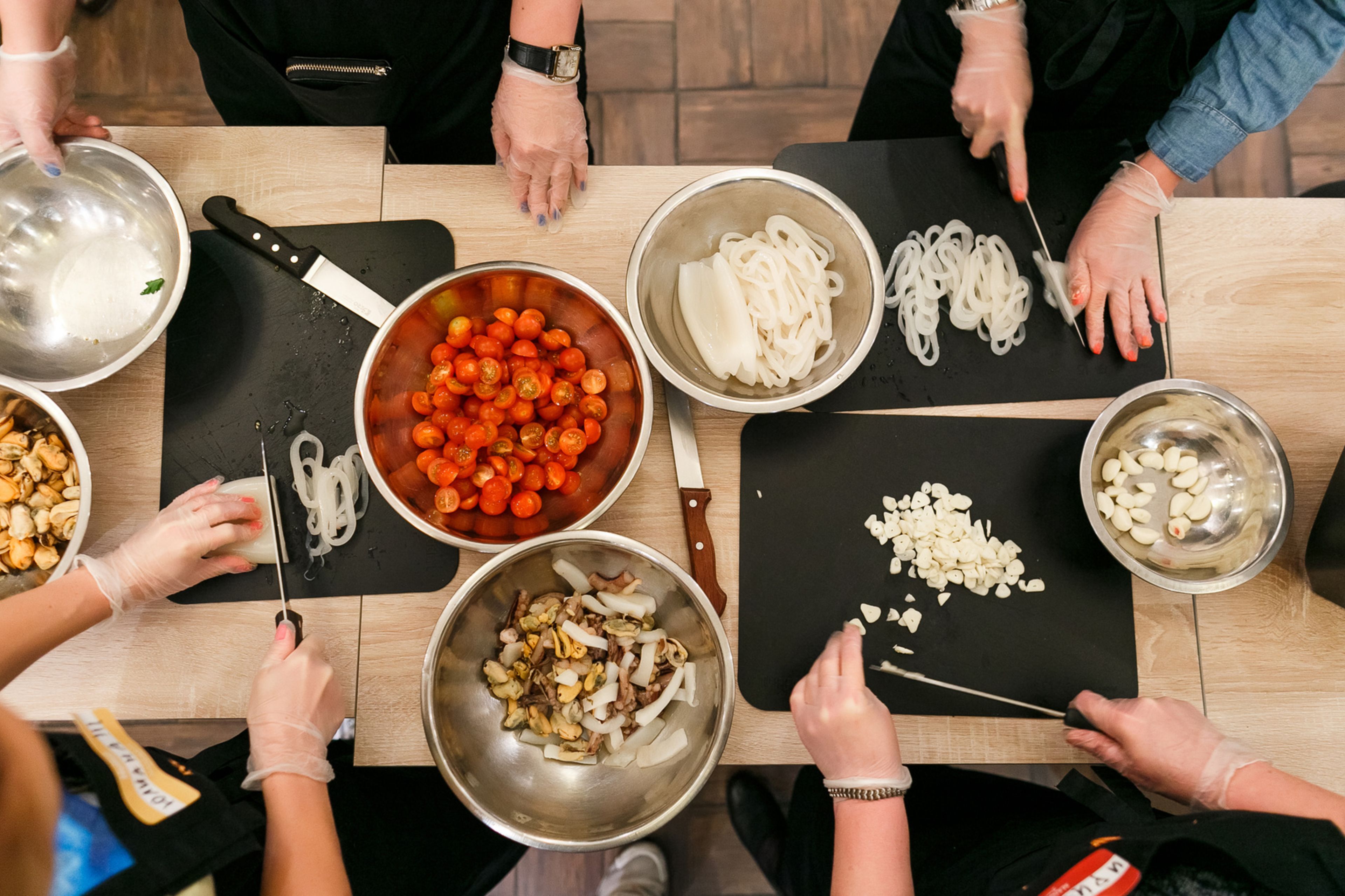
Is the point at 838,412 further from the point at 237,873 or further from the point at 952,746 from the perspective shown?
the point at 237,873

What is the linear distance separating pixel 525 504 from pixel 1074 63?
1409mm

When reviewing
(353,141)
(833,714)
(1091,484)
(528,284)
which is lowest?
(833,714)

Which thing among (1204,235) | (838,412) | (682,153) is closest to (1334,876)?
(838,412)

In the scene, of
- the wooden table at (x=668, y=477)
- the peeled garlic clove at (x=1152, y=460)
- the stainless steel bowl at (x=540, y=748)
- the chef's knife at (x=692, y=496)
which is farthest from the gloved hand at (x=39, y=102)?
the peeled garlic clove at (x=1152, y=460)

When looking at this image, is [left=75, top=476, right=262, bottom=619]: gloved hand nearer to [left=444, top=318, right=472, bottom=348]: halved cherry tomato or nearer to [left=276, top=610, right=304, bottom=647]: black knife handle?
[left=276, top=610, right=304, bottom=647]: black knife handle

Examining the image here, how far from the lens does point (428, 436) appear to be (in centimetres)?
135

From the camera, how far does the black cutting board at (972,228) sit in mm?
1541

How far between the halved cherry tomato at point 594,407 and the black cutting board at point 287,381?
1.31 feet

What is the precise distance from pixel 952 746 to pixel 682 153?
6.97ft

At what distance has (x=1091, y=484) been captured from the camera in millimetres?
1392

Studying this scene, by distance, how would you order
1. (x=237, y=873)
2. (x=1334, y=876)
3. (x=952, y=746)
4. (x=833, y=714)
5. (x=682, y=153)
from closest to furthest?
(x=1334, y=876)
(x=237, y=873)
(x=833, y=714)
(x=952, y=746)
(x=682, y=153)

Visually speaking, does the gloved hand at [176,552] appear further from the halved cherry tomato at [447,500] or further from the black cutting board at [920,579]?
the black cutting board at [920,579]

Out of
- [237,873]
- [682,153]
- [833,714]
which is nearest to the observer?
[237,873]

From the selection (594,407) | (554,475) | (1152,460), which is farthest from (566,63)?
(1152,460)
